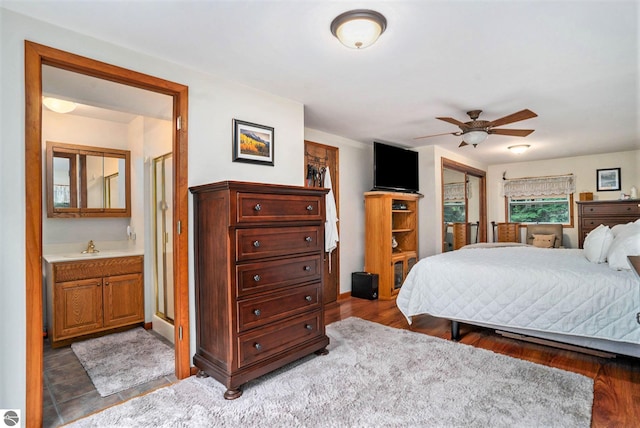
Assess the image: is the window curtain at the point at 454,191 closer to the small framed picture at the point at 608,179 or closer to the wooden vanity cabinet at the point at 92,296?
the small framed picture at the point at 608,179

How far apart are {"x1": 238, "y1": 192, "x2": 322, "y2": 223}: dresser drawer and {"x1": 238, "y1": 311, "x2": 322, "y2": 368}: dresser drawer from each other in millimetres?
777

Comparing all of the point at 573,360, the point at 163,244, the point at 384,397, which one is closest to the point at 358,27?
the point at 384,397

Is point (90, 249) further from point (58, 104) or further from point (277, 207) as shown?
point (277, 207)

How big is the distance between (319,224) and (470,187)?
17.4 ft

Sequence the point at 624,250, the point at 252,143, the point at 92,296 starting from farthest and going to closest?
the point at 92,296 → the point at 252,143 → the point at 624,250

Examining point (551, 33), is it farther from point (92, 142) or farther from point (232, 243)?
point (92, 142)

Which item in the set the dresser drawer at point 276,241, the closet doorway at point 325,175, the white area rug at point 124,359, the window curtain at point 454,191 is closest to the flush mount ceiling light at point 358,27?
the dresser drawer at point 276,241

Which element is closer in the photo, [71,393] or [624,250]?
[71,393]

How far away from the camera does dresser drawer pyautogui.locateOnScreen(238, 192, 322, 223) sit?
221 centimetres

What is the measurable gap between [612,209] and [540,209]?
50.3 inches

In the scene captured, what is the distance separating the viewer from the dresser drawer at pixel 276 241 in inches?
86.9

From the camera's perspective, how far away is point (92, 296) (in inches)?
127

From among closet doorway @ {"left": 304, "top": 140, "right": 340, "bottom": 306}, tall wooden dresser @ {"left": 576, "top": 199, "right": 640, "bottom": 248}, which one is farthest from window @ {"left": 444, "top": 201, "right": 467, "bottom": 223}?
closet doorway @ {"left": 304, "top": 140, "right": 340, "bottom": 306}

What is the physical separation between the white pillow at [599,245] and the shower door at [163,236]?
3928mm
